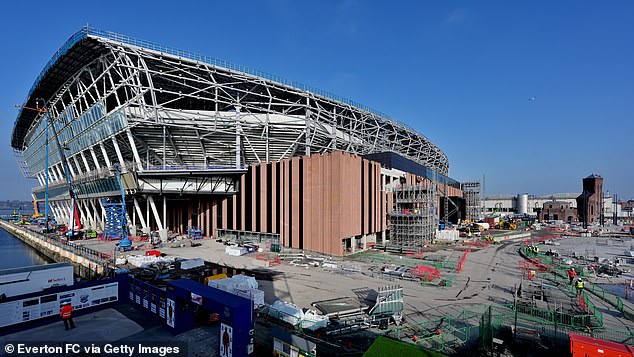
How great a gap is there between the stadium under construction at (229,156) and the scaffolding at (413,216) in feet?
0.54

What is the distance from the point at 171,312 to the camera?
48.5 feet

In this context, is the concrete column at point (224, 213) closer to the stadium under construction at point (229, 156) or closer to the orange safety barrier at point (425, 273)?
the stadium under construction at point (229, 156)

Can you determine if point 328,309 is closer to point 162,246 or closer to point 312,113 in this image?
point 162,246

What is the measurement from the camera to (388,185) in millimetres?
49094

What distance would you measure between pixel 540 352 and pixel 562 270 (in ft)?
74.8

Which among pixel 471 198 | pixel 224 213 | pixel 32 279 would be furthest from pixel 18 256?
pixel 471 198

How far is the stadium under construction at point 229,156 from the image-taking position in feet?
127

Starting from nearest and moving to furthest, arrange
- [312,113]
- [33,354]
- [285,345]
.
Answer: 1. [285,345]
2. [33,354]
3. [312,113]

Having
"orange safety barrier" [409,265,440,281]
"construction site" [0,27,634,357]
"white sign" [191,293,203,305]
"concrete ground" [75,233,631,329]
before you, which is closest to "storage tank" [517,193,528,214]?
"construction site" [0,27,634,357]

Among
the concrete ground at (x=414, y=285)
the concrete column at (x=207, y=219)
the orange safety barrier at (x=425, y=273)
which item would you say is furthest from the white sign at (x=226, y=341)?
the concrete column at (x=207, y=219)

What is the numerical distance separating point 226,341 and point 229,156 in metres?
48.4

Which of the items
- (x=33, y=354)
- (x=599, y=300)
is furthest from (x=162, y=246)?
(x=599, y=300)

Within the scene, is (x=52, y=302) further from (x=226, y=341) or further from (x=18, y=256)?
(x=18, y=256)

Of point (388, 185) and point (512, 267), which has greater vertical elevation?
point (388, 185)
